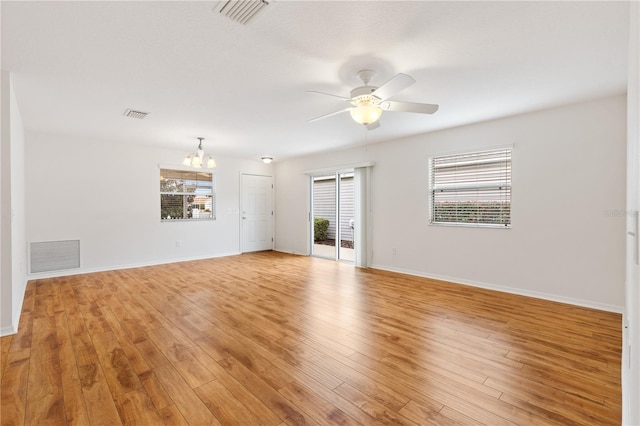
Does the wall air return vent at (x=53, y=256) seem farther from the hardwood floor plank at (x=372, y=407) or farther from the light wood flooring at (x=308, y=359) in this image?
the hardwood floor plank at (x=372, y=407)

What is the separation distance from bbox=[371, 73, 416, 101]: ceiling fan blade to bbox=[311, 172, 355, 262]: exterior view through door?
12.6 ft

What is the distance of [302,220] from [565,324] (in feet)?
17.4

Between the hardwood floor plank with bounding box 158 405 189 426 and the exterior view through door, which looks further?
the exterior view through door

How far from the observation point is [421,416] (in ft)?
5.49

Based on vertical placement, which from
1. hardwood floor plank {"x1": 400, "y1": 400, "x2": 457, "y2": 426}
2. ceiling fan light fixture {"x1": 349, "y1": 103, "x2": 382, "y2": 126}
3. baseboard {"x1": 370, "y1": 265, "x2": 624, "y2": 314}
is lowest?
hardwood floor plank {"x1": 400, "y1": 400, "x2": 457, "y2": 426}

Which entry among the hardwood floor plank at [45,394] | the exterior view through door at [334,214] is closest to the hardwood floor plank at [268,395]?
the hardwood floor plank at [45,394]

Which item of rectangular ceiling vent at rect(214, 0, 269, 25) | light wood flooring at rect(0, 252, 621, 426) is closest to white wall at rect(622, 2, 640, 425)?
light wood flooring at rect(0, 252, 621, 426)

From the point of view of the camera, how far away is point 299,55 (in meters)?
2.38

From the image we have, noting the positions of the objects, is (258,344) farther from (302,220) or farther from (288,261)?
(302,220)

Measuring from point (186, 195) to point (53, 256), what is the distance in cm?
249

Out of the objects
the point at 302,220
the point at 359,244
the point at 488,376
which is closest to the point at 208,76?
the point at 488,376

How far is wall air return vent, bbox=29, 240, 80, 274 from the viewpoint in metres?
4.78

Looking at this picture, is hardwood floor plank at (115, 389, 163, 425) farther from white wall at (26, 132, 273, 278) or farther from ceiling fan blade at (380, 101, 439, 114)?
white wall at (26, 132, 273, 278)

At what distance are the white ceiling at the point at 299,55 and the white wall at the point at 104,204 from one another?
3.99 ft
